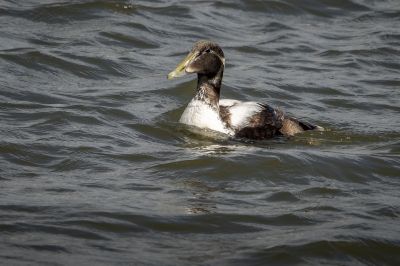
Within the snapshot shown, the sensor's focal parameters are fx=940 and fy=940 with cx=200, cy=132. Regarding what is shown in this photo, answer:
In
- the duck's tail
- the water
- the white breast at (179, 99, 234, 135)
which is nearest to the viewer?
the water

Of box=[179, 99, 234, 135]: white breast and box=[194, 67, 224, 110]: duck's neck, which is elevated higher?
box=[194, 67, 224, 110]: duck's neck

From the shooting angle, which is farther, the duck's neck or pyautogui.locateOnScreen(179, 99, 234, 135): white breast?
the duck's neck

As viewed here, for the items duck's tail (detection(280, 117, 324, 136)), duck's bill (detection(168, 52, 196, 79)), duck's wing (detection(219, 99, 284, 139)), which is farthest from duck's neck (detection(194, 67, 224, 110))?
duck's tail (detection(280, 117, 324, 136))

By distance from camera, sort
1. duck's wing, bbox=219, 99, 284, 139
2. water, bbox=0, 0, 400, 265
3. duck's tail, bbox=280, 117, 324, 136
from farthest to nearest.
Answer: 1. duck's tail, bbox=280, 117, 324, 136
2. duck's wing, bbox=219, 99, 284, 139
3. water, bbox=0, 0, 400, 265

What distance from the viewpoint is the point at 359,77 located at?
14867 millimetres

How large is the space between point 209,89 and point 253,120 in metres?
0.76

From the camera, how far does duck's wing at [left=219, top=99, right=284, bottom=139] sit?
423 inches

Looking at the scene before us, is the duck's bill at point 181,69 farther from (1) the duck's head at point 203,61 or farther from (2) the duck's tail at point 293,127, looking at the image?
(2) the duck's tail at point 293,127

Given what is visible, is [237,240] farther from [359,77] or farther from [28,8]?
[28,8]

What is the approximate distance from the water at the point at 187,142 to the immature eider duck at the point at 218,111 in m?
0.23

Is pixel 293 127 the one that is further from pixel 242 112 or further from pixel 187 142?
pixel 187 142

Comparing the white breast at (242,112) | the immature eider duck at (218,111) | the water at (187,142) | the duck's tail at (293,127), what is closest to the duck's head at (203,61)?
the immature eider duck at (218,111)

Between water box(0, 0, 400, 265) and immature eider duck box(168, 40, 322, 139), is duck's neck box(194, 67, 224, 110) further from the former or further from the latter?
water box(0, 0, 400, 265)

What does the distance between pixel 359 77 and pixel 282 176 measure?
237 inches
